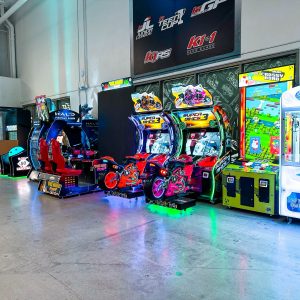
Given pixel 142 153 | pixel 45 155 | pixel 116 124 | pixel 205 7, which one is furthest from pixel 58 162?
pixel 205 7

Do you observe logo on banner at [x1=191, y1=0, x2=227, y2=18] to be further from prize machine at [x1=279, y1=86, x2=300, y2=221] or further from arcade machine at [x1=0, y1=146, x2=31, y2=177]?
arcade machine at [x1=0, y1=146, x2=31, y2=177]

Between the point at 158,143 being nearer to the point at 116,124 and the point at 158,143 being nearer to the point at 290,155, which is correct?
the point at 116,124

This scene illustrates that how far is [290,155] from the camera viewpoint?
3.99 metres

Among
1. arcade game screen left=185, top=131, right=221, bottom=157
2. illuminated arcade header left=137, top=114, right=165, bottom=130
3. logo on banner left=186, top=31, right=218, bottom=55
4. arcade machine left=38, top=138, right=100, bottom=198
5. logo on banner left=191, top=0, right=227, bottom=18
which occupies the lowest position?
arcade machine left=38, top=138, right=100, bottom=198

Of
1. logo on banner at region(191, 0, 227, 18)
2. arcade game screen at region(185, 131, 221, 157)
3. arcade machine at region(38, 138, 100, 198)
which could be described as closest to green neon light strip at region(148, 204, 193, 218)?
arcade game screen at region(185, 131, 221, 157)

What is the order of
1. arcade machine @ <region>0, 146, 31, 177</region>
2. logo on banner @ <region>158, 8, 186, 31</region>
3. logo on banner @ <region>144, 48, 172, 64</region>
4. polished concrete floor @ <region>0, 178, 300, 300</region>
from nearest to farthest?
polished concrete floor @ <region>0, 178, 300, 300</region> → logo on banner @ <region>158, 8, 186, 31</region> → logo on banner @ <region>144, 48, 172, 64</region> → arcade machine @ <region>0, 146, 31, 177</region>

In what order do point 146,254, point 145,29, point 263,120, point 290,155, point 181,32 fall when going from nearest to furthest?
point 146,254
point 290,155
point 263,120
point 181,32
point 145,29

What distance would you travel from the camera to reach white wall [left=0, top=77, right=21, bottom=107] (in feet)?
40.2

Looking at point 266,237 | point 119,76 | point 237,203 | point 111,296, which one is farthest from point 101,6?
point 111,296

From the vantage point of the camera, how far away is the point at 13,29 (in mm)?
12516

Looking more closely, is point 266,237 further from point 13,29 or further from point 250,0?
point 13,29

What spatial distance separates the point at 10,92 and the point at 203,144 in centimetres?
999

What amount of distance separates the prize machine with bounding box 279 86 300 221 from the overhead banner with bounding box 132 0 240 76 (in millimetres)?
1806

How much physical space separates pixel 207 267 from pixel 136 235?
110cm
